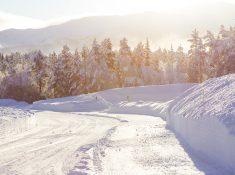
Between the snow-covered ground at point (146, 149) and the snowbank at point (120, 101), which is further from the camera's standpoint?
the snowbank at point (120, 101)

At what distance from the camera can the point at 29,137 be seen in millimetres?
21406

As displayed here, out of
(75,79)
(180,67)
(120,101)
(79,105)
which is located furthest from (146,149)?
(180,67)

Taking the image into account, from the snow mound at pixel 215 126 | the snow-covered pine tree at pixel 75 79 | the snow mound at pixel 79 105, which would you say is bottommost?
the snow mound at pixel 79 105

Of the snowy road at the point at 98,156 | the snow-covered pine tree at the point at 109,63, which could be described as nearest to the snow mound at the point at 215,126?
the snowy road at the point at 98,156

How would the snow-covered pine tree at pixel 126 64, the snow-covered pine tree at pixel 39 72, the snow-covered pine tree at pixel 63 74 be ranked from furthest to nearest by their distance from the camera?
the snow-covered pine tree at pixel 126 64 → the snow-covered pine tree at pixel 39 72 → the snow-covered pine tree at pixel 63 74

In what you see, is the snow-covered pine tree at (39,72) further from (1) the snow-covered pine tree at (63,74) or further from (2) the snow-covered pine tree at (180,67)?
(2) the snow-covered pine tree at (180,67)

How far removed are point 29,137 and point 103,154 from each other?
23.5 feet

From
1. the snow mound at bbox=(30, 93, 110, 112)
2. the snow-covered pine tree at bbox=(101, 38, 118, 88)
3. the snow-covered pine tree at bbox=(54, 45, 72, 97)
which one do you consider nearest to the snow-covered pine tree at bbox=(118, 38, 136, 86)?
the snow-covered pine tree at bbox=(101, 38, 118, 88)

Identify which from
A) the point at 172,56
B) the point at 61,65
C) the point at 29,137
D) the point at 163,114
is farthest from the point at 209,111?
the point at 172,56

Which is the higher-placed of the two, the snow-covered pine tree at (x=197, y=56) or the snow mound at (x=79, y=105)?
the snow-covered pine tree at (x=197, y=56)

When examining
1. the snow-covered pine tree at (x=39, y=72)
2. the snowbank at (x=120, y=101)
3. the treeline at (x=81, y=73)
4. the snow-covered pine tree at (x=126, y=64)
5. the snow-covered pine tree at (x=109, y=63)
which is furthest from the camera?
the snow-covered pine tree at (x=126, y=64)

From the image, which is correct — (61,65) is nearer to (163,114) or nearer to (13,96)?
(13,96)

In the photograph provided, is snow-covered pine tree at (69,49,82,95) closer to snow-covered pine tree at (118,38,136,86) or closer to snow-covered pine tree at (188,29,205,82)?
snow-covered pine tree at (118,38,136,86)

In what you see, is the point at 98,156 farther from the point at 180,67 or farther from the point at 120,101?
the point at 180,67
